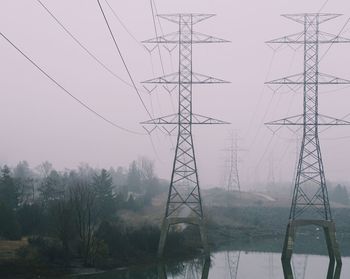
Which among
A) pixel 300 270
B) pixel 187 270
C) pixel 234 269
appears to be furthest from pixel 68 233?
pixel 300 270

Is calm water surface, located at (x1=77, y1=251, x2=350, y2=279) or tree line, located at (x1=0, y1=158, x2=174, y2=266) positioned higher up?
tree line, located at (x1=0, y1=158, x2=174, y2=266)

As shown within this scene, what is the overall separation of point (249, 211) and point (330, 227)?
38288 millimetres

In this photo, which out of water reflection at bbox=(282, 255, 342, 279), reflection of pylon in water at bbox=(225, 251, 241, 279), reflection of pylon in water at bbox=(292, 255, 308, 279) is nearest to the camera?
water reflection at bbox=(282, 255, 342, 279)

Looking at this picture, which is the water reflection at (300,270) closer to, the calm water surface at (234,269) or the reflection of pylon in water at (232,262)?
the calm water surface at (234,269)

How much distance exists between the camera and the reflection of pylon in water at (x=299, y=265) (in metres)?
37.8

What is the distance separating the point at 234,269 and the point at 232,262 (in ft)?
12.7

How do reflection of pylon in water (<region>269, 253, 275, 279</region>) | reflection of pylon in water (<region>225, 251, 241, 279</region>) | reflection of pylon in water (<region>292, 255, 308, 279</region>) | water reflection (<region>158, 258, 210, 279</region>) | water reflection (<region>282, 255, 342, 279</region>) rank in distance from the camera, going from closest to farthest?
reflection of pylon in water (<region>269, 253, 275, 279</region>) < water reflection (<region>158, 258, 210, 279</region>) < water reflection (<region>282, 255, 342, 279</region>) < reflection of pylon in water (<region>292, 255, 308, 279</region>) < reflection of pylon in water (<region>225, 251, 241, 279</region>)

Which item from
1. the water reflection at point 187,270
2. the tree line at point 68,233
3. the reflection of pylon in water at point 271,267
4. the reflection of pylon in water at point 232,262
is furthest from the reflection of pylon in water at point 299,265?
the tree line at point 68,233

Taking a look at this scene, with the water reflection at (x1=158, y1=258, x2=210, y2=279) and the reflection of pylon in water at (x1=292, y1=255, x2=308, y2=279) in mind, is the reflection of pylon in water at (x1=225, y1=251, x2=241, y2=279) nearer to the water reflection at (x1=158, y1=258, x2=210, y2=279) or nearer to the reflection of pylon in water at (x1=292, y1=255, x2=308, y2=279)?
the water reflection at (x1=158, y1=258, x2=210, y2=279)

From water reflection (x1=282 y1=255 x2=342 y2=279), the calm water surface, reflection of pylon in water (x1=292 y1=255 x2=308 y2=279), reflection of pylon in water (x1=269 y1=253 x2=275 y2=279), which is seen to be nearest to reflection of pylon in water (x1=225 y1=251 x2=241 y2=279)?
the calm water surface

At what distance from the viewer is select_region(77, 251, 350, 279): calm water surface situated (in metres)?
36.7

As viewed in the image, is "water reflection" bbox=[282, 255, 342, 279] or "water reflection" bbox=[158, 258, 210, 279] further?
"water reflection" bbox=[282, 255, 342, 279]

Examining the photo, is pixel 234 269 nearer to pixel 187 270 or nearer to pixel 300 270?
pixel 187 270

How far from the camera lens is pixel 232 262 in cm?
4469
